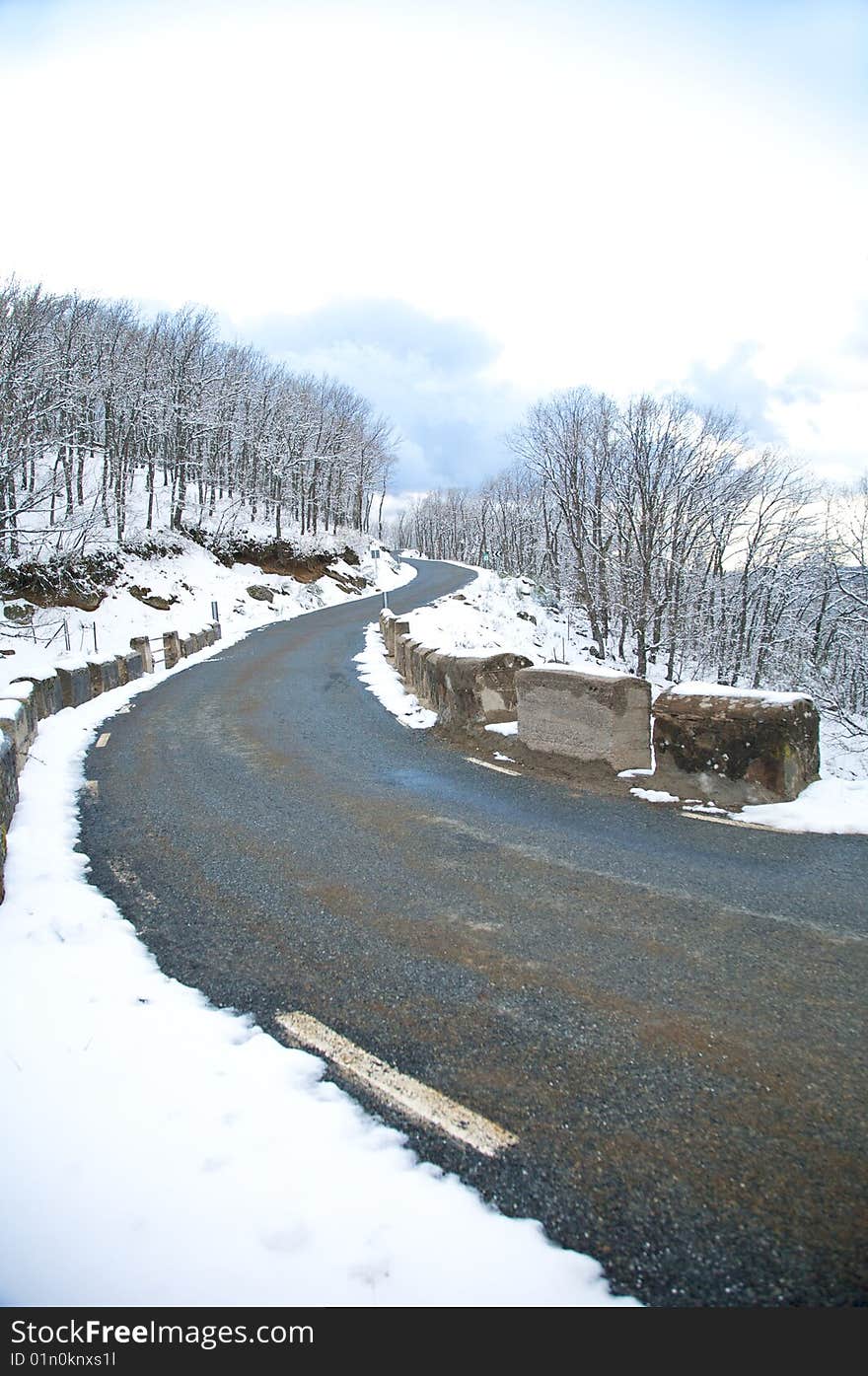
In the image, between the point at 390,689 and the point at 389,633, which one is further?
the point at 389,633

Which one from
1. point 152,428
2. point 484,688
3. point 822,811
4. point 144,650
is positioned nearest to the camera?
point 822,811

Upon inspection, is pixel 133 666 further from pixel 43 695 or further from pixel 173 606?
pixel 173 606

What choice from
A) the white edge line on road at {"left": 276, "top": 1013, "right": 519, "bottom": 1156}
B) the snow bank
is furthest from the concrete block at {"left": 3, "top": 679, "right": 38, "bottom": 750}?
the snow bank

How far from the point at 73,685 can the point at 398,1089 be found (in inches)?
454

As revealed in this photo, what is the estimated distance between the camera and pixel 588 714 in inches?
293

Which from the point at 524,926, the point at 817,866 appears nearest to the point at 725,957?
the point at 524,926

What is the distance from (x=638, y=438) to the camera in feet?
109

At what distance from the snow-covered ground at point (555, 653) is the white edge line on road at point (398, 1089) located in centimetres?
415

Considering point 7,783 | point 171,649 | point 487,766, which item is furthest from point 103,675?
point 487,766

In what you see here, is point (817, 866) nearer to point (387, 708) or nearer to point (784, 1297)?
point (784, 1297)

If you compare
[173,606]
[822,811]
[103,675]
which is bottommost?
[822,811]

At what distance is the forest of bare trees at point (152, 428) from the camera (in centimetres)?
2245

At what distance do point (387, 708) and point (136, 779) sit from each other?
4852 millimetres

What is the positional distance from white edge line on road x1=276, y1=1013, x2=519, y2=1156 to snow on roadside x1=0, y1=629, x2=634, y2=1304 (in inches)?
4.4
